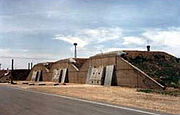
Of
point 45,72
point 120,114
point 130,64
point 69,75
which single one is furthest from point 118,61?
point 45,72

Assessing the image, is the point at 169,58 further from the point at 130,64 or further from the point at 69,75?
the point at 69,75

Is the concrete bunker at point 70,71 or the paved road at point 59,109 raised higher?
the concrete bunker at point 70,71

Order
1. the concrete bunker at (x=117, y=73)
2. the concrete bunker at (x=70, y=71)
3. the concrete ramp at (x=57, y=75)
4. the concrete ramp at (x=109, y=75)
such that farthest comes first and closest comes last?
the concrete ramp at (x=57, y=75) < the concrete bunker at (x=70, y=71) < the concrete ramp at (x=109, y=75) < the concrete bunker at (x=117, y=73)

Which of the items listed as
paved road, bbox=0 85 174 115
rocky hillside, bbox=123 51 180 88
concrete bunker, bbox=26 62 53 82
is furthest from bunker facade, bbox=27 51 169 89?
paved road, bbox=0 85 174 115

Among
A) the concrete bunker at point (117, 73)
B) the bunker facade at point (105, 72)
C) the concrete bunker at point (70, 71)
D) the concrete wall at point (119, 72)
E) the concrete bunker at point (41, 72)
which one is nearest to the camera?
the concrete wall at point (119, 72)

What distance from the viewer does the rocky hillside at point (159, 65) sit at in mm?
41406

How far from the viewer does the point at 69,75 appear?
68.4 metres

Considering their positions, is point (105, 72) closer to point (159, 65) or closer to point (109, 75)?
point (109, 75)

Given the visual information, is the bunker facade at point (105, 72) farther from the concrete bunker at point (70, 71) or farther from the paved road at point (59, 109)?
the paved road at point (59, 109)

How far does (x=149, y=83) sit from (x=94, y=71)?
1665 centimetres

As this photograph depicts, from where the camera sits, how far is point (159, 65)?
153 feet

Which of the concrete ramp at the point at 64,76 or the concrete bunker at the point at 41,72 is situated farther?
the concrete bunker at the point at 41,72

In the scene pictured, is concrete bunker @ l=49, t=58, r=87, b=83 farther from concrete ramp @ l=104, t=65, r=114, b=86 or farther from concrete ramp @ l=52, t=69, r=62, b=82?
concrete ramp @ l=104, t=65, r=114, b=86

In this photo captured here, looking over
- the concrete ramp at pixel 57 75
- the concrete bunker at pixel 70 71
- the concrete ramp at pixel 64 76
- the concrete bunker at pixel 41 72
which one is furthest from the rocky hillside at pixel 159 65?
the concrete bunker at pixel 41 72
